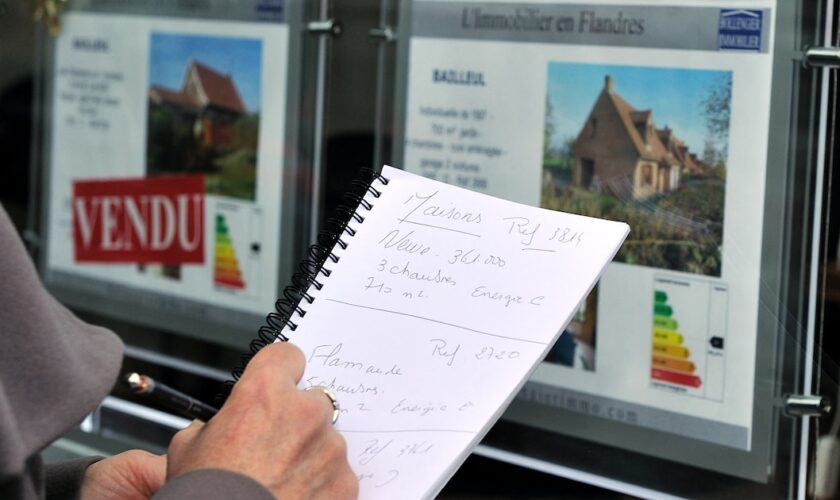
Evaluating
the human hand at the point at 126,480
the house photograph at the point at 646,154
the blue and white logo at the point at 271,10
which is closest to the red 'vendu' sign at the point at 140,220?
the blue and white logo at the point at 271,10

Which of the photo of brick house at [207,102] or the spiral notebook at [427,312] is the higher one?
the photo of brick house at [207,102]

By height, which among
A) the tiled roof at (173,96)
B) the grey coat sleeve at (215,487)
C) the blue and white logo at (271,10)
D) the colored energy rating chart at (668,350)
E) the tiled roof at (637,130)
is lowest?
the grey coat sleeve at (215,487)

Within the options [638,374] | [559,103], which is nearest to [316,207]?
[559,103]

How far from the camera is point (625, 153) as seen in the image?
5.39 feet

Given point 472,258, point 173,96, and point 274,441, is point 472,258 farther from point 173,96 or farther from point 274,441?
point 173,96

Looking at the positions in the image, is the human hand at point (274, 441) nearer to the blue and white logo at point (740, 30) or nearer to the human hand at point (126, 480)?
the human hand at point (126, 480)

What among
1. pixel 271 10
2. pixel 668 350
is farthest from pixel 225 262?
pixel 668 350

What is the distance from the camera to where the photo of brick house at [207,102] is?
2193 millimetres

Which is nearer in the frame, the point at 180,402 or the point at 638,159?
the point at 180,402

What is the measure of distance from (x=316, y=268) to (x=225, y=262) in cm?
111

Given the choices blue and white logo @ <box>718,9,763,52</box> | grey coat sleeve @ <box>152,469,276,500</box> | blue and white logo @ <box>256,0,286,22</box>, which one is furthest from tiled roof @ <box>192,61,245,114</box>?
grey coat sleeve @ <box>152,469,276,500</box>

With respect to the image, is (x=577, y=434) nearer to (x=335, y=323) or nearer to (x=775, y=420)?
(x=775, y=420)

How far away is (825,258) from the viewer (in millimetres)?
1508

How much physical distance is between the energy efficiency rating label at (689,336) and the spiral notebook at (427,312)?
1.75ft
